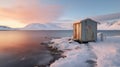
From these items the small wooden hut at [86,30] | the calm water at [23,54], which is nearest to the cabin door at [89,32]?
the small wooden hut at [86,30]

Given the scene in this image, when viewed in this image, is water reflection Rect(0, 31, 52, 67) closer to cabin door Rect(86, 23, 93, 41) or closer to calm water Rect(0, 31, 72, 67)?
calm water Rect(0, 31, 72, 67)

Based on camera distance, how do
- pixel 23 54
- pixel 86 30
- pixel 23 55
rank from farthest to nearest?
pixel 86 30
pixel 23 54
pixel 23 55

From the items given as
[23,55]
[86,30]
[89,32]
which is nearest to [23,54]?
[23,55]

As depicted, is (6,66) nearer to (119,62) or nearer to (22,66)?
(22,66)

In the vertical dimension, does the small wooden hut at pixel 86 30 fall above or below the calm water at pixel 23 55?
above

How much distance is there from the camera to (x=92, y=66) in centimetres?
919

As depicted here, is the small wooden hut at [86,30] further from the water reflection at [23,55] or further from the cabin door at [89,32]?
the water reflection at [23,55]

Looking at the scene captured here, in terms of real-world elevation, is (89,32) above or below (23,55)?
above

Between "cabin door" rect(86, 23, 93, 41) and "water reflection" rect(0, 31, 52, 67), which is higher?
"cabin door" rect(86, 23, 93, 41)

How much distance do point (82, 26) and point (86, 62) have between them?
34.9 ft

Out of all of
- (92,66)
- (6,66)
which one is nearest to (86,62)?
(92,66)

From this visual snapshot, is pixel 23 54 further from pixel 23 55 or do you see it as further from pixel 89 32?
pixel 89 32

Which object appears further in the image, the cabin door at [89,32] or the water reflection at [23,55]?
the cabin door at [89,32]

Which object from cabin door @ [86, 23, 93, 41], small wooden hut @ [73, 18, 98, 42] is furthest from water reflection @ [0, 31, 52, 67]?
cabin door @ [86, 23, 93, 41]
